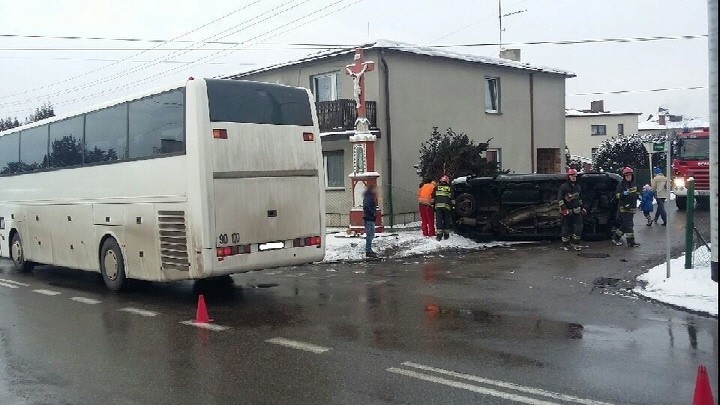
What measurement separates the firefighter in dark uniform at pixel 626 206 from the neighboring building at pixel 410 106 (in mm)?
7623

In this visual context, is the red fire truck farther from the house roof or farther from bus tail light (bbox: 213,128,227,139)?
bus tail light (bbox: 213,128,227,139)

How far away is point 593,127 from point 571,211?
165 ft

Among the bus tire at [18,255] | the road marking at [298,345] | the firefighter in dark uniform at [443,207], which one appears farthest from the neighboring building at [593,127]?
the road marking at [298,345]

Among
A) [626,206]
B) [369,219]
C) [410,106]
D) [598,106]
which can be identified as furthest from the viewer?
[598,106]

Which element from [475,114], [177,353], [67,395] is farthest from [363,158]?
[67,395]

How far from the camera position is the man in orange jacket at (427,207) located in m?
18.3

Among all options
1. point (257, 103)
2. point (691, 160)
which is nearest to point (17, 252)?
point (257, 103)

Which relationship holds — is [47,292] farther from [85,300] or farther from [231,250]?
[231,250]

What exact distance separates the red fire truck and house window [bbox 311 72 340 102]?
12611mm

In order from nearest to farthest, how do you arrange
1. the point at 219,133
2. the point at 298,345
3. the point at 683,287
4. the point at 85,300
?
the point at 298,345 → the point at 683,287 → the point at 219,133 → the point at 85,300

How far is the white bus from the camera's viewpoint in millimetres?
10320

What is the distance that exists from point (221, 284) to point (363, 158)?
713 cm

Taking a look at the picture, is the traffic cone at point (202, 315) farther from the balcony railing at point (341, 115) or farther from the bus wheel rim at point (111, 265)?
the balcony railing at point (341, 115)

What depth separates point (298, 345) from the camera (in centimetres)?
783
